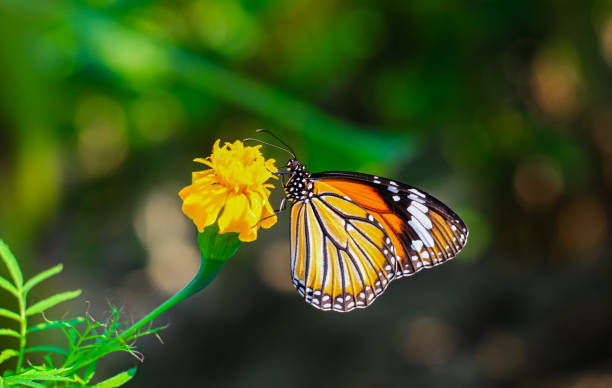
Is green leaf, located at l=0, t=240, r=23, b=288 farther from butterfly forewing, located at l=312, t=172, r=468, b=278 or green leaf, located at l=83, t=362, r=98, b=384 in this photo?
butterfly forewing, located at l=312, t=172, r=468, b=278

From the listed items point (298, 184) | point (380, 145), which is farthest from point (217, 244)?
point (380, 145)

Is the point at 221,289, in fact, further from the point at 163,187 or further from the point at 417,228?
the point at 417,228

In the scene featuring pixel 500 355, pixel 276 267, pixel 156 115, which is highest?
pixel 156 115

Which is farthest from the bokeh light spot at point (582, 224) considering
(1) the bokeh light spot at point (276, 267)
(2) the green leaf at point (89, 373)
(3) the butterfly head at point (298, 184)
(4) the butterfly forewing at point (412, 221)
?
(2) the green leaf at point (89, 373)

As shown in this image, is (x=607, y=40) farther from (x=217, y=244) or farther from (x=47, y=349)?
(x=47, y=349)

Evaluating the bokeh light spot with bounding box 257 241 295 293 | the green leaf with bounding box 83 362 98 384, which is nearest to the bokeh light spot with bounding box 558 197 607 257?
the bokeh light spot with bounding box 257 241 295 293

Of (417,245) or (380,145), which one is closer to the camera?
(417,245)

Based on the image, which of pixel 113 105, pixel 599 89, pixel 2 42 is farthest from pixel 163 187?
pixel 599 89
